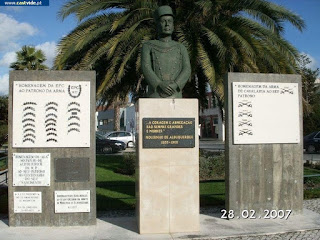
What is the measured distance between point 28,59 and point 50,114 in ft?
71.9

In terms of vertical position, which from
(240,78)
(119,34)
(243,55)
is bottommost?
(240,78)

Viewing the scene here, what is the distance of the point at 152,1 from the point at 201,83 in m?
3.40

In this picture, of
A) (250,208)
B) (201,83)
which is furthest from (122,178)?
(250,208)

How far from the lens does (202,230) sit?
20.0ft

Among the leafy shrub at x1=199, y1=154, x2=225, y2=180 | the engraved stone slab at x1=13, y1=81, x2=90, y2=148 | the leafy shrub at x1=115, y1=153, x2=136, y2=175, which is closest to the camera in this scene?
the engraved stone slab at x1=13, y1=81, x2=90, y2=148

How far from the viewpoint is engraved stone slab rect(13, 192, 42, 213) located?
6277 millimetres

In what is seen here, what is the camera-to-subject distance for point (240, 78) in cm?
683

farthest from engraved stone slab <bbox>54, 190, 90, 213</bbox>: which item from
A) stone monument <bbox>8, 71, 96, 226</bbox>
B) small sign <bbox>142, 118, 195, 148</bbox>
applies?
small sign <bbox>142, 118, 195, 148</bbox>

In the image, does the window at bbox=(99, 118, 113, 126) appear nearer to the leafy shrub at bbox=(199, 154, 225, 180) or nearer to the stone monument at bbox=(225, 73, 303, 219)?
the leafy shrub at bbox=(199, 154, 225, 180)

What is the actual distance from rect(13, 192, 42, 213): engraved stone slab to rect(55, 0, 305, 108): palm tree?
5.40 meters

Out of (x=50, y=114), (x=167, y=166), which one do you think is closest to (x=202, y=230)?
(x=167, y=166)

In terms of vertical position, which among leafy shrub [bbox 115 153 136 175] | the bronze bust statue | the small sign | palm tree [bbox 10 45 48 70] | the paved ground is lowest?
the paved ground

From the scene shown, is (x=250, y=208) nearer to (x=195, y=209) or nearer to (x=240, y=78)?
(x=195, y=209)
